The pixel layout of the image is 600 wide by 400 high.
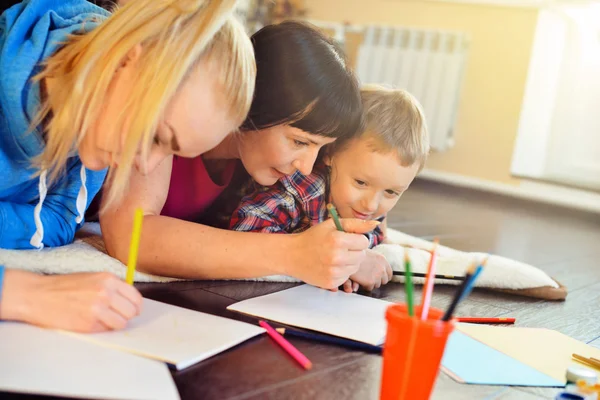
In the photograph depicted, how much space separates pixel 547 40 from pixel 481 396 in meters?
3.44

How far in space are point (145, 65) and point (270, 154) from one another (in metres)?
0.36

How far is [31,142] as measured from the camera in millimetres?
1054

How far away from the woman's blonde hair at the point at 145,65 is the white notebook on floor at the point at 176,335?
0.19 metres

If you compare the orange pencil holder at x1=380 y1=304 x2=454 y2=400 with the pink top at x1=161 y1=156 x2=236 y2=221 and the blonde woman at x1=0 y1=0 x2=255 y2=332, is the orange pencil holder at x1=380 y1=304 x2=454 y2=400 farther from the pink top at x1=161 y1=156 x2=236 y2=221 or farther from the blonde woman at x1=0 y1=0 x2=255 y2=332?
the pink top at x1=161 y1=156 x2=236 y2=221

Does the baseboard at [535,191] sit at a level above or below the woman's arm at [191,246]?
below

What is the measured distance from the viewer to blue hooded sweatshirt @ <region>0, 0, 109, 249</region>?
1.02 metres

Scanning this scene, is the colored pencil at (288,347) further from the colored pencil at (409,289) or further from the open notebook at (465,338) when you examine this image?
the colored pencil at (409,289)

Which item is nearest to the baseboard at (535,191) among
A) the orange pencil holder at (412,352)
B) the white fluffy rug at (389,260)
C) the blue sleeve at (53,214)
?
the white fluffy rug at (389,260)

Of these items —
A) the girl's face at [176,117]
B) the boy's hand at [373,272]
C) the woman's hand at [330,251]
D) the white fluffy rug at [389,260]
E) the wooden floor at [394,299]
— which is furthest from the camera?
the boy's hand at [373,272]

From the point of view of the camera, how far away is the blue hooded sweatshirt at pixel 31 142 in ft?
3.36

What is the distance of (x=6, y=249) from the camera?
46.6 inches

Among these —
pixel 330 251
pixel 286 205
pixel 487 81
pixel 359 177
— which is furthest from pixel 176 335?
pixel 487 81

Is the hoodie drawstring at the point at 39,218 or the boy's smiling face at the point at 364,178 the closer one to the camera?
the hoodie drawstring at the point at 39,218

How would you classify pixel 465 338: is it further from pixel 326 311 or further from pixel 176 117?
pixel 176 117
